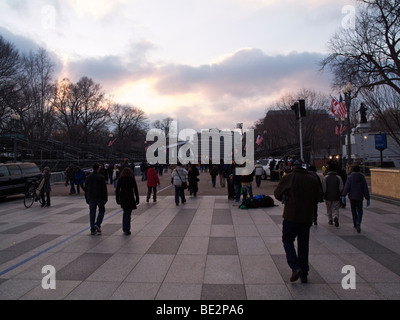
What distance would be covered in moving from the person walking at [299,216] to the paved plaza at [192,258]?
30cm

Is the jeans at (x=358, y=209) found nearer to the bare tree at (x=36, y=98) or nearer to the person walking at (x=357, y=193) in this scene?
the person walking at (x=357, y=193)

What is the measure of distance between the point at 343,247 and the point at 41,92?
152ft

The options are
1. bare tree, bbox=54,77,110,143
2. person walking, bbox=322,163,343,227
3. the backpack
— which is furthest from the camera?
bare tree, bbox=54,77,110,143

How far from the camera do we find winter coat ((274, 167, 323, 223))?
13.3 feet

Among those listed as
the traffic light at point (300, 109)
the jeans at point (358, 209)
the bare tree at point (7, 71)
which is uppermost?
the bare tree at point (7, 71)

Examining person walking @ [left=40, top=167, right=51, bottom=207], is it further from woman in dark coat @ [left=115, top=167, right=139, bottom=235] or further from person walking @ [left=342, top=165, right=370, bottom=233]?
person walking @ [left=342, top=165, right=370, bottom=233]

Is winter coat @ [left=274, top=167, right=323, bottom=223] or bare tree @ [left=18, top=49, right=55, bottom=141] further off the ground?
bare tree @ [left=18, top=49, right=55, bottom=141]

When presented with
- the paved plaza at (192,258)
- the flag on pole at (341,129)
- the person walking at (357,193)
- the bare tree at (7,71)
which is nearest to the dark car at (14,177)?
the paved plaza at (192,258)

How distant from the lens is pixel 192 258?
5227 millimetres

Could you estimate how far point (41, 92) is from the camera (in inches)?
1608

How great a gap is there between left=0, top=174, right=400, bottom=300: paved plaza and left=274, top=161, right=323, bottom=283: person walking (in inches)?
11.8

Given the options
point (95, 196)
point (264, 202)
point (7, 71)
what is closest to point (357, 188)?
point (264, 202)

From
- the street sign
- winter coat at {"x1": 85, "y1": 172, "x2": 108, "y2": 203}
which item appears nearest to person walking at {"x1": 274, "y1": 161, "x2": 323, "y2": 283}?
winter coat at {"x1": 85, "y1": 172, "x2": 108, "y2": 203}

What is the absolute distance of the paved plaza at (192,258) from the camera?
153 inches
